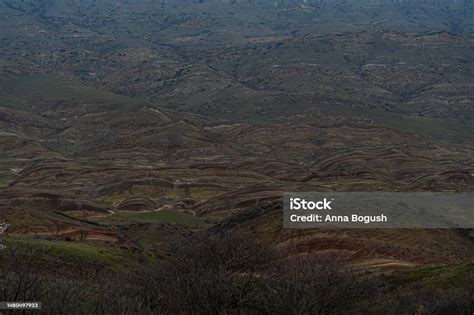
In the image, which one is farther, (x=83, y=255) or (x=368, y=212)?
(x=368, y=212)

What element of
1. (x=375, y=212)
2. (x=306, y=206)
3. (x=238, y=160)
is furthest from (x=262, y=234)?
(x=238, y=160)

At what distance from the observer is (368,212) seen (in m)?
65.9

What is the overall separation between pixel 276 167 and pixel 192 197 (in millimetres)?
43885

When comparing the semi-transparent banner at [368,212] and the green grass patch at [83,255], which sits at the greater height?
the semi-transparent banner at [368,212]

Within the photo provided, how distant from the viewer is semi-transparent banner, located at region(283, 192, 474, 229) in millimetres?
57331

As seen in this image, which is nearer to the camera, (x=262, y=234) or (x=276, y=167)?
(x=262, y=234)

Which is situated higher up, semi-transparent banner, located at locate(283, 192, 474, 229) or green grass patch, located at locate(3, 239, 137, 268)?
semi-transparent banner, located at locate(283, 192, 474, 229)

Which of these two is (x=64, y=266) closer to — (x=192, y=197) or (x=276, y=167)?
(x=192, y=197)

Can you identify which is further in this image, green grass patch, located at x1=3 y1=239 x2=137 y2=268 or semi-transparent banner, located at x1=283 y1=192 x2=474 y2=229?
semi-transparent banner, located at x1=283 y1=192 x2=474 y2=229

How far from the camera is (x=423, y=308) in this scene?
1154 inches

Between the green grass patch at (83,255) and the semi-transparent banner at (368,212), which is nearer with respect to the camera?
the green grass patch at (83,255)

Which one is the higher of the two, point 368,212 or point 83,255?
point 368,212

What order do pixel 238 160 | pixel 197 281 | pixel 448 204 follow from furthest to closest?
pixel 238 160 < pixel 448 204 < pixel 197 281

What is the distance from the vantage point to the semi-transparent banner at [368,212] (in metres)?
57.3
